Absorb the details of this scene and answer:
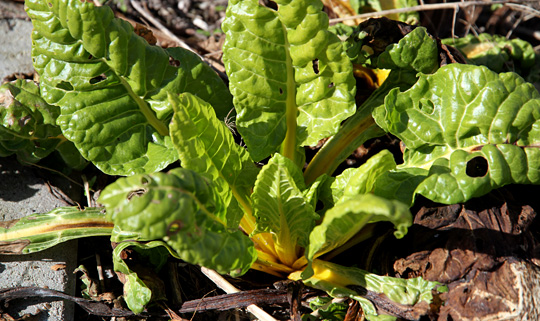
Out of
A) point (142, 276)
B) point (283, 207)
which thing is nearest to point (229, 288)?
point (142, 276)

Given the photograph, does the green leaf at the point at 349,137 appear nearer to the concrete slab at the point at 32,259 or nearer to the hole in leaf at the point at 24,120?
the concrete slab at the point at 32,259

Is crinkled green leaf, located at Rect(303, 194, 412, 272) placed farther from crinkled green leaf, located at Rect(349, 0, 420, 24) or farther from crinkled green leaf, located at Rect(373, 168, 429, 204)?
crinkled green leaf, located at Rect(349, 0, 420, 24)

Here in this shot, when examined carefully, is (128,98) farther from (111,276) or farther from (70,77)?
(111,276)

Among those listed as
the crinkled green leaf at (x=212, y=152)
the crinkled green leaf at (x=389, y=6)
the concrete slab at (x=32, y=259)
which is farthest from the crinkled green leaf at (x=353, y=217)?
the crinkled green leaf at (x=389, y=6)

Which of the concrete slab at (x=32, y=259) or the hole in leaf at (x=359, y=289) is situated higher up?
the hole in leaf at (x=359, y=289)

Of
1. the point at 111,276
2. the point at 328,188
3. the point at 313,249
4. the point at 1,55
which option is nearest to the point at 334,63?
the point at 328,188

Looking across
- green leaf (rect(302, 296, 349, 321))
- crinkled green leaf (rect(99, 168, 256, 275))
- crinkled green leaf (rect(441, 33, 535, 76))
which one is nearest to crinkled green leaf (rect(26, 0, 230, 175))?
crinkled green leaf (rect(99, 168, 256, 275))
